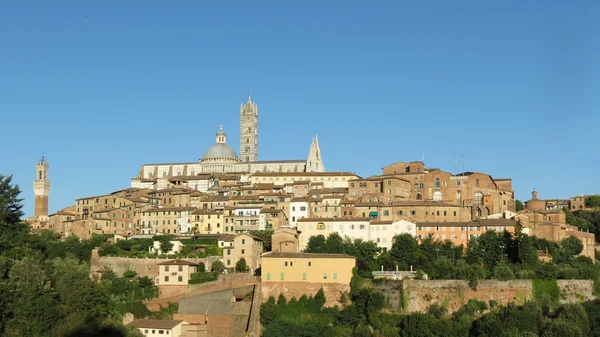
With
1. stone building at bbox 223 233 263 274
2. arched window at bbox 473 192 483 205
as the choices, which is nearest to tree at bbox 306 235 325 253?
stone building at bbox 223 233 263 274

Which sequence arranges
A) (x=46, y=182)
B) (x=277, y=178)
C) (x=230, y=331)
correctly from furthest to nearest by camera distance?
(x=46, y=182), (x=277, y=178), (x=230, y=331)

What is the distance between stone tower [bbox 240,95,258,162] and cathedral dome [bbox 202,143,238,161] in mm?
9547

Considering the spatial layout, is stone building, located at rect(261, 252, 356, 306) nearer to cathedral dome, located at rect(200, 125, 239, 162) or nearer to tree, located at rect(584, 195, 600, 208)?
tree, located at rect(584, 195, 600, 208)

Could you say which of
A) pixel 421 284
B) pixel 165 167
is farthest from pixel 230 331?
pixel 165 167

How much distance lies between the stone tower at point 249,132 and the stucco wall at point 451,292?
64691 mm

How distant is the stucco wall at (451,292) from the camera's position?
51875mm

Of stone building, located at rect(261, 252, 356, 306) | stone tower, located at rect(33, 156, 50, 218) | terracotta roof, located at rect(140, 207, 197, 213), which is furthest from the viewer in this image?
stone tower, located at rect(33, 156, 50, 218)

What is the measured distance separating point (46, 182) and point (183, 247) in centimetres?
3421

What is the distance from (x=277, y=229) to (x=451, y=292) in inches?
633

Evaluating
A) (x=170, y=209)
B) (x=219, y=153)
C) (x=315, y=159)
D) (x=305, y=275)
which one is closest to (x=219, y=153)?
(x=219, y=153)

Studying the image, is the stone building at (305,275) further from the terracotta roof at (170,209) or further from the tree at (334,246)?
the terracotta roof at (170,209)

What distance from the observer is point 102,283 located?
55.0 meters

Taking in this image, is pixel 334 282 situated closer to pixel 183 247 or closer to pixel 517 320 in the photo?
pixel 517 320

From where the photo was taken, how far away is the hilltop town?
5297 centimetres
